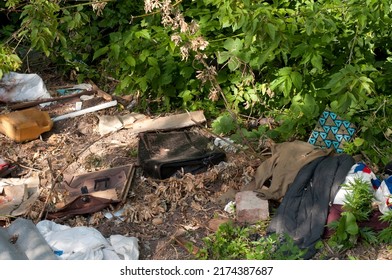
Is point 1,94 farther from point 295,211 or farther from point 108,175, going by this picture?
point 295,211

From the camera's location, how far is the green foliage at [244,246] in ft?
15.3

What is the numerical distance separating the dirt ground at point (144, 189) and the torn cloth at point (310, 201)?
0.74 ft

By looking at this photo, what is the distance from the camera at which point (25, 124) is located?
6.53 m

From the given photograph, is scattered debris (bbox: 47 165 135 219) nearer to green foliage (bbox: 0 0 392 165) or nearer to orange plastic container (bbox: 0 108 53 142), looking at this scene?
orange plastic container (bbox: 0 108 53 142)

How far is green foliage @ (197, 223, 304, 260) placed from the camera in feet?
15.3

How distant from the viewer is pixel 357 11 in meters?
5.11

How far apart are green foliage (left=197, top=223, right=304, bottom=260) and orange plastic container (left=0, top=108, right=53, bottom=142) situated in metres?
2.37

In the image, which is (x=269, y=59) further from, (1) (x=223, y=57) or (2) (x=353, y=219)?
(2) (x=353, y=219)

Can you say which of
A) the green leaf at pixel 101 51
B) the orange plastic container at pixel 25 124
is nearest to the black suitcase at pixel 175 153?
the green leaf at pixel 101 51

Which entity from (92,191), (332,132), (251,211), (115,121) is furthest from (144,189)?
(332,132)

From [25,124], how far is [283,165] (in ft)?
8.29

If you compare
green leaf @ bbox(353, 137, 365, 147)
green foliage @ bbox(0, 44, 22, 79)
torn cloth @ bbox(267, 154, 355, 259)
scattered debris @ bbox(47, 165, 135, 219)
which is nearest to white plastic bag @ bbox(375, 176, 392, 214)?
torn cloth @ bbox(267, 154, 355, 259)

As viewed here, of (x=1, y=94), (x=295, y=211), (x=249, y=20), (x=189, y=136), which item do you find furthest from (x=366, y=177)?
(x=1, y=94)
